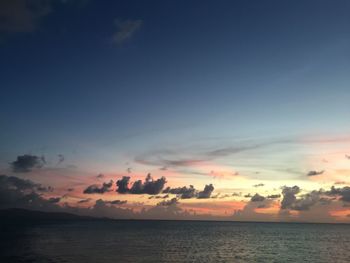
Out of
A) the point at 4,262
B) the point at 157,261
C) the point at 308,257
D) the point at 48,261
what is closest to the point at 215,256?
the point at 157,261

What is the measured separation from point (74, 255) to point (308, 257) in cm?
5911

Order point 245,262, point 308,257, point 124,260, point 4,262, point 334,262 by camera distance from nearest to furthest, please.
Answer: point 4,262 → point 124,260 → point 245,262 → point 334,262 → point 308,257

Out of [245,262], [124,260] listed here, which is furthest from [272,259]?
[124,260]

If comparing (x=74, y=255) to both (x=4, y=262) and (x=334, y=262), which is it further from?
(x=334, y=262)

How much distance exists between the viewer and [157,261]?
8138 cm

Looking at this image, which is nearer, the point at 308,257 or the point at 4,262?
the point at 4,262

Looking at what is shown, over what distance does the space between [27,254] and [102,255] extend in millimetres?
16848

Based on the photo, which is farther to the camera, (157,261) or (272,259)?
(272,259)

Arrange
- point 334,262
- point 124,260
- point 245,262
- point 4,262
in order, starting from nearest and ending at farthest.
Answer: point 4,262 < point 124,260 < point 245,262 < point 334,262

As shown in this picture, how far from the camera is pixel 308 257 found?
320 ft

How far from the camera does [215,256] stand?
93.6m

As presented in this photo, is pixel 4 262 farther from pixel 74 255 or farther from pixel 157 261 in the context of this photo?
pixel 157 261

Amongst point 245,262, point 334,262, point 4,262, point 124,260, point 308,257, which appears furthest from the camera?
point 308,257

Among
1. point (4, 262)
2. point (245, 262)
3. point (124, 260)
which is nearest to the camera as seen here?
point (4, 262)
